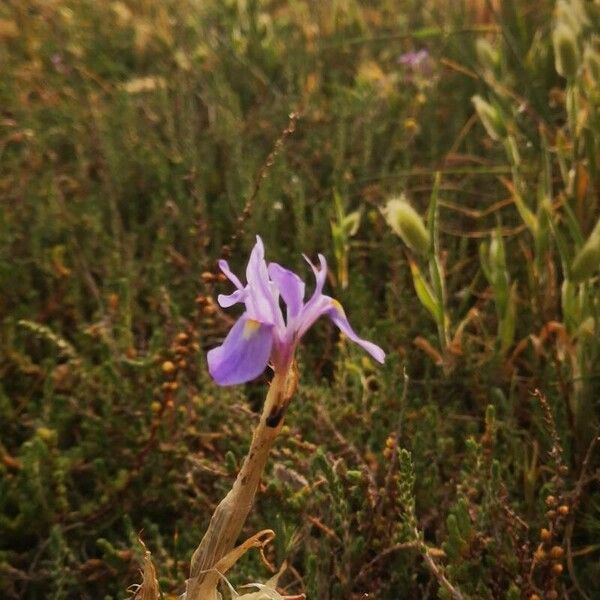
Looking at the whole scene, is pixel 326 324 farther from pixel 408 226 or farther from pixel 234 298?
pixel 234 298

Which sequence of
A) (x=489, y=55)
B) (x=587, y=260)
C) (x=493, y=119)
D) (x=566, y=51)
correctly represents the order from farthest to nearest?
(x=489, y=55) → (x=493, y=119) → (x=566, y=51) → (x=587, y=260)

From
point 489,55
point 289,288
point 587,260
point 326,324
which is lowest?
point 326,324

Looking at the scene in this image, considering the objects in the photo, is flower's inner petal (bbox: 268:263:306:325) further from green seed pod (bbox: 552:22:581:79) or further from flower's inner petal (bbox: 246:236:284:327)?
green seed pod (bbox: 552:22:581:79)

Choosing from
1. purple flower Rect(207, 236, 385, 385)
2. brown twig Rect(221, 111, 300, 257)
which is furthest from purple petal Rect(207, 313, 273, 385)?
brown twig Rect(221, 111, 300, 257)

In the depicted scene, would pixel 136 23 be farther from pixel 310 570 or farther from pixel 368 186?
pixel 310 570

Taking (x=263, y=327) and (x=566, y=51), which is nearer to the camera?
(x=263, y=327)

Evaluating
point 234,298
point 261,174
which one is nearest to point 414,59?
point 261,174

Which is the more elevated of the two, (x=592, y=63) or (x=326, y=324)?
(x=592, y=63)

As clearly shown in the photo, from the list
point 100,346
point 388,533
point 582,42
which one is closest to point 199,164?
point 100,346
